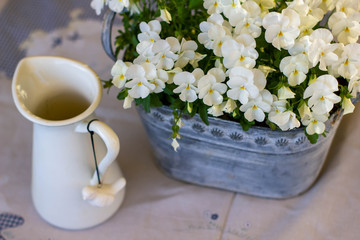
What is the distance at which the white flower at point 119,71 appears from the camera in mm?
401

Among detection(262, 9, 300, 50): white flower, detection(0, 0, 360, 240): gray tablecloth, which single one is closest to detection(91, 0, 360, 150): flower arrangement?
detection(262, 9, 300, 50): white flower

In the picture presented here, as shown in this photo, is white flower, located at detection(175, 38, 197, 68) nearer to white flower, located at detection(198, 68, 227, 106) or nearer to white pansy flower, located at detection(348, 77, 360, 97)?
white flower, located at detection(198, 68, 227, 106)

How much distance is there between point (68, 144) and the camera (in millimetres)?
459

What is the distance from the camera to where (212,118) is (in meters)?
0.44

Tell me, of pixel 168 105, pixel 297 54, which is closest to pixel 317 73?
pixel 297 54

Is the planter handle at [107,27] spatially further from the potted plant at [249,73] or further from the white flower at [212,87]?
the white flower at [212,87]

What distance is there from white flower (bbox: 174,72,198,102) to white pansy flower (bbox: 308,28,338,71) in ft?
0.33

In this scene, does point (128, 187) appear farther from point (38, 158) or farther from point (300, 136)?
point (300, 136)

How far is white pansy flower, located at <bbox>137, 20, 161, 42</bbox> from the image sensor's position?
15.7 inches

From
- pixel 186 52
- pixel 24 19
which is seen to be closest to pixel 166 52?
pixel 186 52

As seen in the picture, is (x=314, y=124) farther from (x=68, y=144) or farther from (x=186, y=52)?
(x=68, y=144)

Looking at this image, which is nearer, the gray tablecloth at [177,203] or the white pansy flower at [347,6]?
the white pansy flower at [347,6]

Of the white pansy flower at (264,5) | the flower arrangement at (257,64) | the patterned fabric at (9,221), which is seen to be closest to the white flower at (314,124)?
the flower arrangement at (257,64)

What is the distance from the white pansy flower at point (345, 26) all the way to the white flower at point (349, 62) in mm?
25
